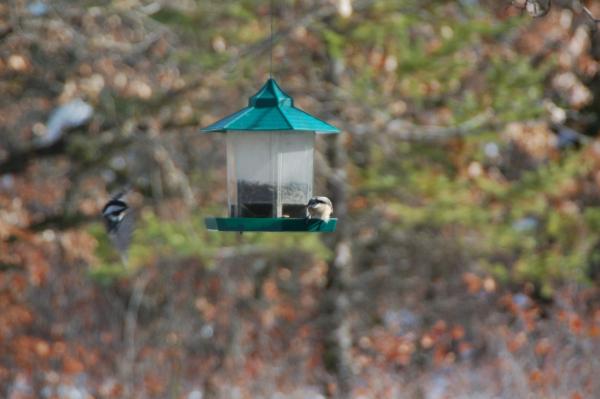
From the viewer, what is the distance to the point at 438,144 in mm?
10297

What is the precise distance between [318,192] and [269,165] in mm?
6450

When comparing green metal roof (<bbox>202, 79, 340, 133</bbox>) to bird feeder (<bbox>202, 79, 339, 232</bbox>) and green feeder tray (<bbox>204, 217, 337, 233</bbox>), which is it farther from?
green feeder tray (<bbox>204, 217, 337, 233</bbox>)

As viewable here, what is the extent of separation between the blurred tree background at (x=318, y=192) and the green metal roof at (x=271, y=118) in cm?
305

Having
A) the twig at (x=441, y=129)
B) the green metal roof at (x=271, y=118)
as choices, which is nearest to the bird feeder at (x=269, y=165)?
the green metal roof at (x=271, y=118)

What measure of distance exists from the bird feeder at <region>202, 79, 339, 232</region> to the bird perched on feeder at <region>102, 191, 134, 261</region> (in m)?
1.69

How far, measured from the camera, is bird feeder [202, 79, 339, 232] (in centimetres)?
418

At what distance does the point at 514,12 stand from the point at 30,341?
254 inches

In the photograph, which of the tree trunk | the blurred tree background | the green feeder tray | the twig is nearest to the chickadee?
the green feeder tray

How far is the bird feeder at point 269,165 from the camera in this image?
4.18 metres

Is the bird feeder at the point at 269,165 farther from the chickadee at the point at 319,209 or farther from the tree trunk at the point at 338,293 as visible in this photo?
the tree trunk at the point at 338,293

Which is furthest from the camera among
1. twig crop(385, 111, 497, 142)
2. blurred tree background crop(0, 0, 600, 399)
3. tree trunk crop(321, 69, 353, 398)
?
tree trunk crop(321, 69, 353, 398)

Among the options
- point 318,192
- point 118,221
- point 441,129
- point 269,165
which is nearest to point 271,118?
point 269,165

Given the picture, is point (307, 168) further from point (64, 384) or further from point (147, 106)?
point (64, 384)

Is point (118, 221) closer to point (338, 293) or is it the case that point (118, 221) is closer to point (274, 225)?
point (274, 225)
